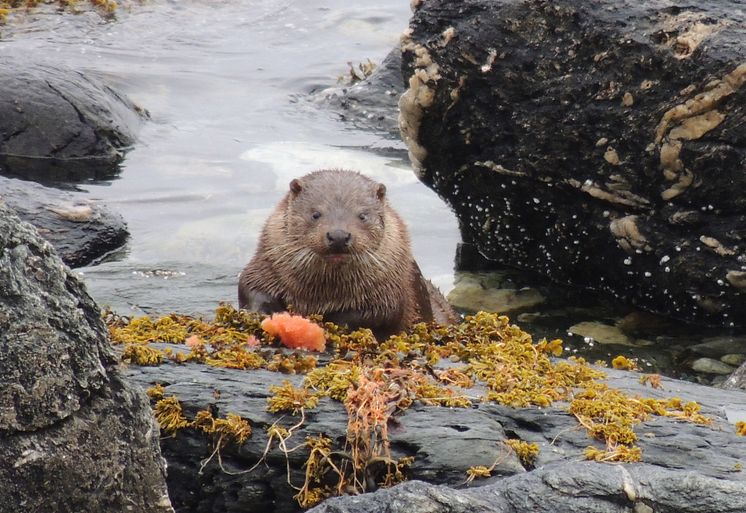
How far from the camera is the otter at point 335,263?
584 cm

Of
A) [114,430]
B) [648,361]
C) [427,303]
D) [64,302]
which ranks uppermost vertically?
[64,302]

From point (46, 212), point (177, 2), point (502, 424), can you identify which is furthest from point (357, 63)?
point (502, 424)

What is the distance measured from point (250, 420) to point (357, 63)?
10.6m

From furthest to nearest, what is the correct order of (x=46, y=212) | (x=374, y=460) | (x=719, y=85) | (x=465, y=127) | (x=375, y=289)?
(x=46, y=212) → (x=465, y=127) → (x=719, y=85) → (x=375, y=289) → (x=374, y=460)

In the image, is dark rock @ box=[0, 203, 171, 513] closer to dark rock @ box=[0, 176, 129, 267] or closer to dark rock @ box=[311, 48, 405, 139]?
dark rock @ box=[0, 176, 129, 267]

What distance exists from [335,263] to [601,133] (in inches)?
89.5

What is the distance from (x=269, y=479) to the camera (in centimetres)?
401

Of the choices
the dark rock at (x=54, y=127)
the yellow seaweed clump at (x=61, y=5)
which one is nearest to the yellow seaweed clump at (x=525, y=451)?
the dark rock at (x=54, y=127)

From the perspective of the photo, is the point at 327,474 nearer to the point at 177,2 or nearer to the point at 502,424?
the point at 502,424

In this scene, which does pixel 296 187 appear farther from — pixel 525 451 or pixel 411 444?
pixel 525 451

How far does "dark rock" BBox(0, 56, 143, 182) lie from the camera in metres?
10.2

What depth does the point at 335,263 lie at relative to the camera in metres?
5.89

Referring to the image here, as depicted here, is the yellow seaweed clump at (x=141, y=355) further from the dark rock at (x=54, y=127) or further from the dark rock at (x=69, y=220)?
the dark rock at (x=54, y=127)

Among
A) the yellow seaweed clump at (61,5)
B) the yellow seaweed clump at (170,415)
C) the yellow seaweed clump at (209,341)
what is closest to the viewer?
the yellow seaweed clump at (170,415)
